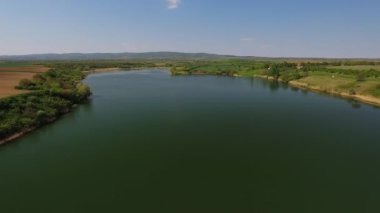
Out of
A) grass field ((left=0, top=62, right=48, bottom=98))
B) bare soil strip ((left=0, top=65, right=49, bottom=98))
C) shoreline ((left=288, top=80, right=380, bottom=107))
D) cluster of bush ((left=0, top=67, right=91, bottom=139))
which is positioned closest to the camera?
cluster of bush ((left=0, top=67, right=91, bottom=139))

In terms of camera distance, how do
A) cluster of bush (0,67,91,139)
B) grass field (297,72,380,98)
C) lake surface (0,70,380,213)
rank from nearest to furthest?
lake surface (0,70,380,213), cluster of bush (0,67,91,139), grass field (297,72,380,98)

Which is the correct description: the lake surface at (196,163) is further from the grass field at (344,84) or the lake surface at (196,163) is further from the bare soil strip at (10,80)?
the grass field at (344,84)

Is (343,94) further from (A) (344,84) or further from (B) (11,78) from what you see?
(B) (11,78)

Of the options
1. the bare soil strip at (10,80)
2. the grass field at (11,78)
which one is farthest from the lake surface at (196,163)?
the grass field at (11,78)

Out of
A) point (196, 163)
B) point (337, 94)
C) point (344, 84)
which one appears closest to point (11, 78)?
point (196, 163)

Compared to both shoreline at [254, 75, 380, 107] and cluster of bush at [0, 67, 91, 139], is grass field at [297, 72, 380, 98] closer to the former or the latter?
shoreline at [254, 75, 380, 107]

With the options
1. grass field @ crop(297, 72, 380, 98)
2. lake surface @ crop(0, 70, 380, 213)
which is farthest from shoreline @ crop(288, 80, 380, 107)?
lake surface @ crop(0, 70, 380, 213)

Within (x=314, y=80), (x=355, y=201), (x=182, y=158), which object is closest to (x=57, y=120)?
(x=182, y=158)

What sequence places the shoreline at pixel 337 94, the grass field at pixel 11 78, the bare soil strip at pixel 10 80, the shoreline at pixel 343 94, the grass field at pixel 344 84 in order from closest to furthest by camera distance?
1. the bare soil strip at pixel 10 80
2. the grass field at pixel 11 78
3. the shoreline at pixel 343 94
4. the shoreline at pixel 337 94
5. the grass field at pixel 344 84

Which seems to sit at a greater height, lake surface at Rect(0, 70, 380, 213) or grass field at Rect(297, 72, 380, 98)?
grass field at Rect(297, 72, 380, 98)
